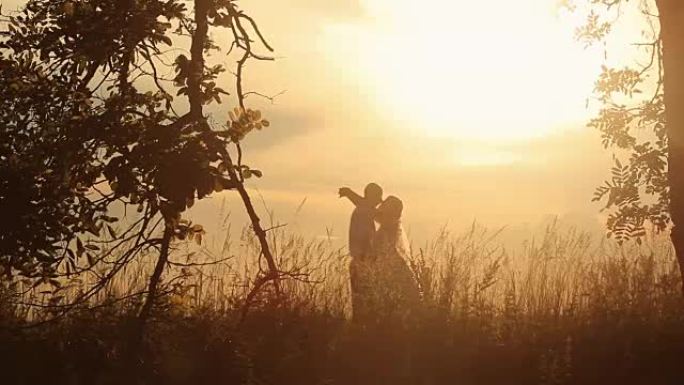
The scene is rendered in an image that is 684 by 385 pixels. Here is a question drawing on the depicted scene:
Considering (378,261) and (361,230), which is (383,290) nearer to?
(378,261)

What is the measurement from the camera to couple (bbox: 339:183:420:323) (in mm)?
8672

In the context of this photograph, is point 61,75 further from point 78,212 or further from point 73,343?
point 73,343

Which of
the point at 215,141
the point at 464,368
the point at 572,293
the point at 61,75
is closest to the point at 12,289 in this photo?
the point at 61,75

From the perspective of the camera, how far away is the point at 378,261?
9469 millimetres

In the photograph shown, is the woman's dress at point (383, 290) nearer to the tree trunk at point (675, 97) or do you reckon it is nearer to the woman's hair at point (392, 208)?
the woman's hair at point (392, 208)

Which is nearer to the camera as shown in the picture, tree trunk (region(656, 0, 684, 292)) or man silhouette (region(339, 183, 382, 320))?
tree trunk (region(656, 0, 684, 292))

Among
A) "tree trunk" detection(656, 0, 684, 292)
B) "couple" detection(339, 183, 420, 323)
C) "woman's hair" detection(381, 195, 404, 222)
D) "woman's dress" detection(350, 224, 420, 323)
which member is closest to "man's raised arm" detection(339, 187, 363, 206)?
"couple" detection(339, 183, 420, 323)

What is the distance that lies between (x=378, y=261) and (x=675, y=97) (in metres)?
3.32

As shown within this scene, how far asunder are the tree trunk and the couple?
253 centimetres

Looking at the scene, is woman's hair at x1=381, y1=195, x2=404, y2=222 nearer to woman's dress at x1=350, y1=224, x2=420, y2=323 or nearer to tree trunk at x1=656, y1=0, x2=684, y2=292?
woman's dress at x1=350, y1=224, x2=420, y2=323

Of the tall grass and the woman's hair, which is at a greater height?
the woman's hair

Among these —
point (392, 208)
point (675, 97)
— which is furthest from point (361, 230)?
point (675, 97)

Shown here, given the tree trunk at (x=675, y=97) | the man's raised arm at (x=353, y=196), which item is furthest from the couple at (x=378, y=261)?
the tree trunk at (x=675, y=97)

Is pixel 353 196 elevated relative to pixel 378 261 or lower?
elevated
